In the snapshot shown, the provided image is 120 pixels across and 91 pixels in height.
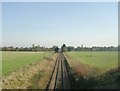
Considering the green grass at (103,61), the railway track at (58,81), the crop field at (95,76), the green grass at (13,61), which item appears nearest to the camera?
the crop field at (95,76)

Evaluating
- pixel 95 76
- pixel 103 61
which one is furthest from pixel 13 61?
pixel 95 76

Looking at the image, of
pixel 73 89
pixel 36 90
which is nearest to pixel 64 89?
pixel 73 89

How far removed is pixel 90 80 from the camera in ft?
66.6

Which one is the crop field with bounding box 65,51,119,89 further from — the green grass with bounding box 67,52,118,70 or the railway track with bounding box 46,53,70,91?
the railway track with bounding box 46,53,70,91

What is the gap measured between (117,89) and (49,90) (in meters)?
5.67

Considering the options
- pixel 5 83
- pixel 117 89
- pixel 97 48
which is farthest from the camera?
pixel 97 48

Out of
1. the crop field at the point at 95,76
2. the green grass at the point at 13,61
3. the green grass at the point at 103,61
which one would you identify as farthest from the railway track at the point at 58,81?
the green grass at the point at 13,61

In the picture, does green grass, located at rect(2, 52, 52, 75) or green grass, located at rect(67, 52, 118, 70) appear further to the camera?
green grass, located at rect(2, 52, 52, 75)

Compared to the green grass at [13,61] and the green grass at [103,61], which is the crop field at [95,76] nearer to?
the green grass at [103,61]

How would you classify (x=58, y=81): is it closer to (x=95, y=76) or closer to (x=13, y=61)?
(x=95, y=76)

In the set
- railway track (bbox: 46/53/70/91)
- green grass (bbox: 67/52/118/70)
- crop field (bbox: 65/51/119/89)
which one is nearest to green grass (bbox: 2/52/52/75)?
railway track (bbox: 46/53/70/91)

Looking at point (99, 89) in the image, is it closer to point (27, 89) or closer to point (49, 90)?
point (49, 90)

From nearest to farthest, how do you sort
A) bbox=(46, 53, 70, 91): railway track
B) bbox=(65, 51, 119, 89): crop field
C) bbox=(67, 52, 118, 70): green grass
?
bbox=(65, 51, 119, 89): crop field → bbox=(46, 53, 70, 91): railway track → bbox=(67, 52, 118, 70): green grass

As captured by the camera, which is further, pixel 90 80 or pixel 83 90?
pixel 90 80
